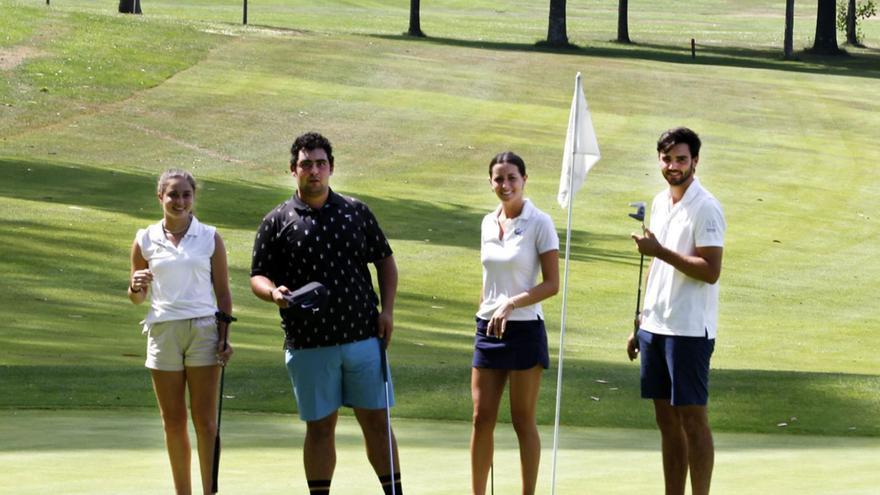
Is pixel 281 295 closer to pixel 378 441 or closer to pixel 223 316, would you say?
pixel 223 316

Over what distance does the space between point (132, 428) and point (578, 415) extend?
137 inches

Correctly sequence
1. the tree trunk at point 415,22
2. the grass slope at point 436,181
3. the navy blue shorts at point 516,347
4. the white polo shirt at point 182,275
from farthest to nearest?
the tree trunk at point 415,22, the grass slope at point 436,181, the navy blue shorts at point 516,347, the white polo shirt at point 182,275

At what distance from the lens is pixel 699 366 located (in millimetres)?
8156

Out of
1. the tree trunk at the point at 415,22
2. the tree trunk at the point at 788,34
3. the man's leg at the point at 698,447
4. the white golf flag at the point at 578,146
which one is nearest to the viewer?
the man's leg at the point at 698,447

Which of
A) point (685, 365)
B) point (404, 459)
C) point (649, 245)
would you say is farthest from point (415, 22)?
point (649, 245)

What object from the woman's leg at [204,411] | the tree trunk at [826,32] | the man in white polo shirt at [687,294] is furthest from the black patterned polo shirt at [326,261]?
the tree trunk at [826,32]

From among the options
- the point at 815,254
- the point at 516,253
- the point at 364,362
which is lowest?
the point at 815,254

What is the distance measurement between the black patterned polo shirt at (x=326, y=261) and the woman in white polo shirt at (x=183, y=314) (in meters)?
0.37

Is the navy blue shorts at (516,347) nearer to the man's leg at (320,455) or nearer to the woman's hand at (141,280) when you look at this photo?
the man's leg at (320,455)

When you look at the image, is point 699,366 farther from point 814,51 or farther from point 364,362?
point 814,51

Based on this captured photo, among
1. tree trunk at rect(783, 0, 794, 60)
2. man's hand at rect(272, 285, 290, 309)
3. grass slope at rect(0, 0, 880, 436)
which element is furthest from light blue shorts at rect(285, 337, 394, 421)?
tree trunk at rect(783, 0, 794, 60)

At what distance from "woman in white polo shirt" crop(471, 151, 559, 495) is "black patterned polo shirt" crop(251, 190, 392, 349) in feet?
2.11

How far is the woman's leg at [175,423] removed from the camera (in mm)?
Result: 8500

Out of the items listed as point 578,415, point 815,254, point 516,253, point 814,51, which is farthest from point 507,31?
point 516,253
